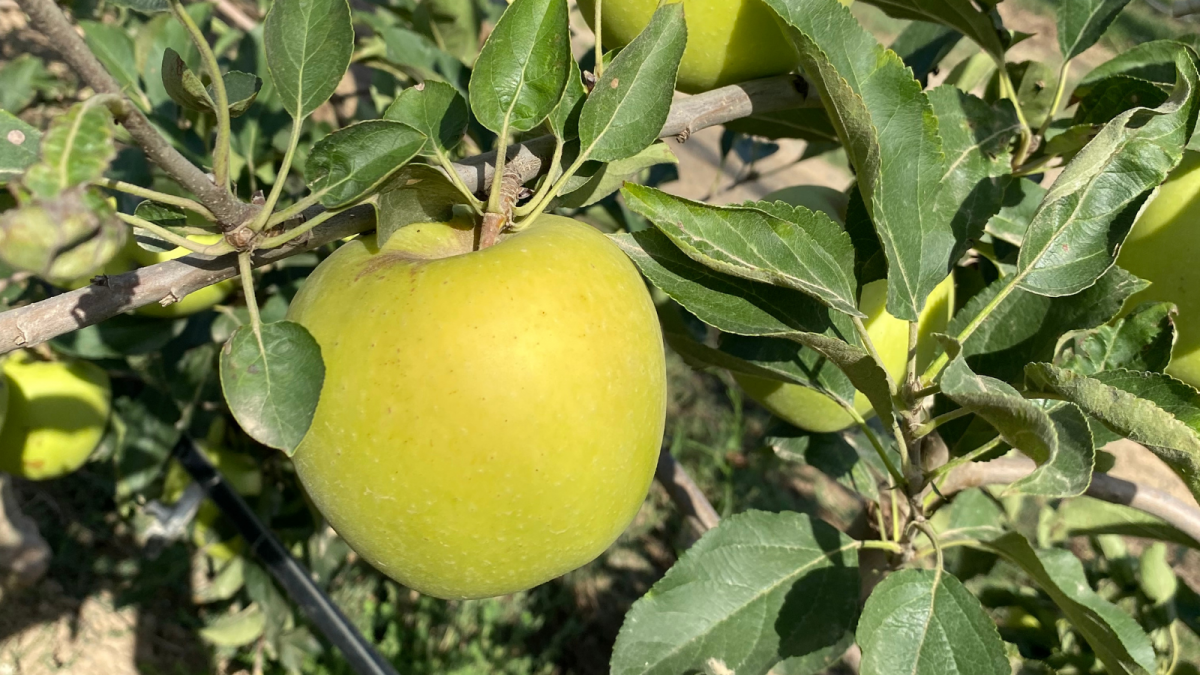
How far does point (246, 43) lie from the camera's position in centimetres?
132

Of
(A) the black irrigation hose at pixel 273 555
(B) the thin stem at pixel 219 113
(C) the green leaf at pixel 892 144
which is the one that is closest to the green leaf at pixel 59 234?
(B) the thin stem at pixel 219 113

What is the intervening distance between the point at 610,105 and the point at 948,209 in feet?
1.06

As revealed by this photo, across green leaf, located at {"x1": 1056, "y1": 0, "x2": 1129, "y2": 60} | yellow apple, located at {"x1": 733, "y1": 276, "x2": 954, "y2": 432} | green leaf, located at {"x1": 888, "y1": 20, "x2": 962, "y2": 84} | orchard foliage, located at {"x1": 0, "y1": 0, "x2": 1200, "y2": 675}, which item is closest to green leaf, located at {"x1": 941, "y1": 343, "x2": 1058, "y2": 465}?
orchard foliage, located at {"x1": 0, "y1": 0, "x2": 1200, "y2": 675}

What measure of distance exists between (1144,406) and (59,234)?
1.97 ft

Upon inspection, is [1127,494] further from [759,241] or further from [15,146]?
[15,146]

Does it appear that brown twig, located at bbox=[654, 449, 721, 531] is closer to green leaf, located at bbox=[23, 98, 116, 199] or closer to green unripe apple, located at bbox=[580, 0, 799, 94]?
green unripe apple, located at bbox=[580, 0, 799, 94]

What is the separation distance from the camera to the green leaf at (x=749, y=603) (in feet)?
2.41

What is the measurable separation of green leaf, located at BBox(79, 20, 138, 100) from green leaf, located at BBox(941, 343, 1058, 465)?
1272mm

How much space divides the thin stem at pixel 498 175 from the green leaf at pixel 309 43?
0.12 m

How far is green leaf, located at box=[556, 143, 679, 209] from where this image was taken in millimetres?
694

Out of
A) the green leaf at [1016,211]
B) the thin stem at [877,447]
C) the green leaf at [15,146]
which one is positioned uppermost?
the green leaf at [15,146]

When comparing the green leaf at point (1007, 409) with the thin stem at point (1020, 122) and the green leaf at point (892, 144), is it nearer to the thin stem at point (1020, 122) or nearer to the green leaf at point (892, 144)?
the green leaf at point (892, 144)

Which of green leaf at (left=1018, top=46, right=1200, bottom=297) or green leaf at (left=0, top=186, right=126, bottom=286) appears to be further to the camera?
green leaf at (left=1018, top=46, right=1200, bottom=297)

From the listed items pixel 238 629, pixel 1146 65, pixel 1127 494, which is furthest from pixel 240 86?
pixel 238 629
